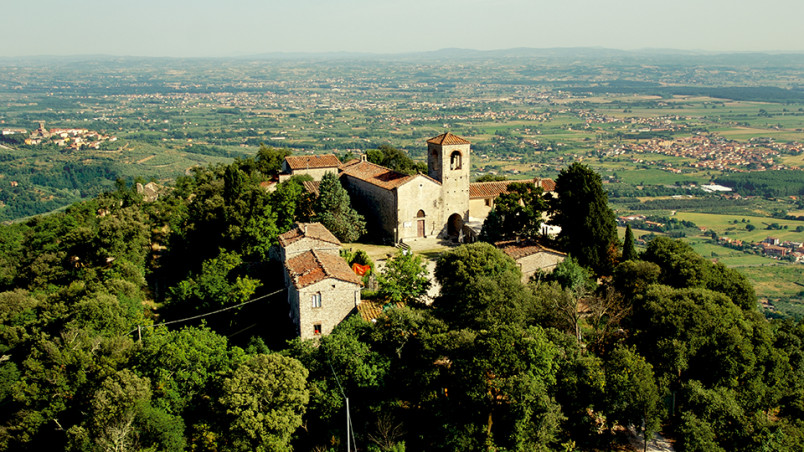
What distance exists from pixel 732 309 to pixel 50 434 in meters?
27.8

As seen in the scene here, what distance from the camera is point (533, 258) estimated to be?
106 ft

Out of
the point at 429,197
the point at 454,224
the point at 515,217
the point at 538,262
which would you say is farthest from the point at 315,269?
the point at 454,224

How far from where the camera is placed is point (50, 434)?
2606 centimetres

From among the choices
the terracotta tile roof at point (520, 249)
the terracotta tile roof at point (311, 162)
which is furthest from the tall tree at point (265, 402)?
the terracotta tile roof at point (311, 162)

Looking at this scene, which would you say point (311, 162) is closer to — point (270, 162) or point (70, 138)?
point (270, 162)

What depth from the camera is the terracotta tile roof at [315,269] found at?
2675cm

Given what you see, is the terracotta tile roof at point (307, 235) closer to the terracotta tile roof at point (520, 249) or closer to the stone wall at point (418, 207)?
the stone wall at point (418, 207)

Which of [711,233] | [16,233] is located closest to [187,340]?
[16,233]

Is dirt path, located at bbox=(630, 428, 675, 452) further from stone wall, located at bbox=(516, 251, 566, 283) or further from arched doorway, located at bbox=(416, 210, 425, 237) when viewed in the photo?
arched doorway, located at bbox=(416, 210, 425, 237)

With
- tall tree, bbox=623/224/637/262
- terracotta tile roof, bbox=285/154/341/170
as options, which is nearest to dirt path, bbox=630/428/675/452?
tall tree, bbox=623/224/637/262

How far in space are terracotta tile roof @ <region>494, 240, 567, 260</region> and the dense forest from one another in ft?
6.85

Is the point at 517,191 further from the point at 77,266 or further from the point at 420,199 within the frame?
the point at 77,266

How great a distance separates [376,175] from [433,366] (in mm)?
21635

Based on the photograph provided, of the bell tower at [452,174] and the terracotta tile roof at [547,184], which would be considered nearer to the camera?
the bell tower at [452,174]
